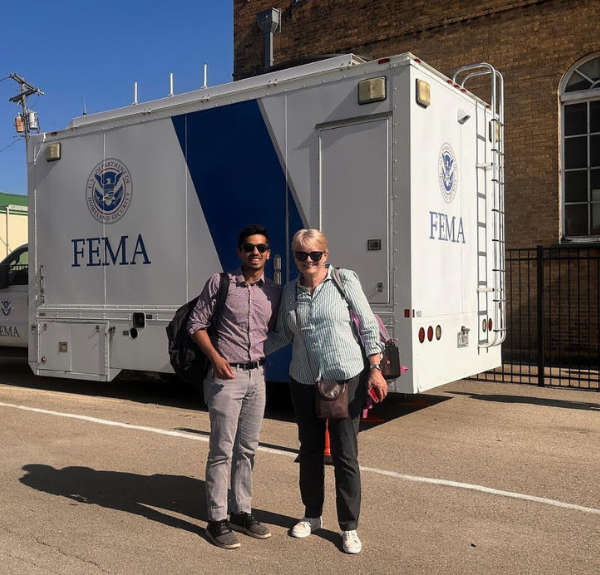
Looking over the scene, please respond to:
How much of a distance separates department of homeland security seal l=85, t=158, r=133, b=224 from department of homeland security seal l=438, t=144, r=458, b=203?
356 cm

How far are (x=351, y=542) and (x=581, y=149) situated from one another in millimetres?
9763

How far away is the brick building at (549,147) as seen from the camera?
11.5 m

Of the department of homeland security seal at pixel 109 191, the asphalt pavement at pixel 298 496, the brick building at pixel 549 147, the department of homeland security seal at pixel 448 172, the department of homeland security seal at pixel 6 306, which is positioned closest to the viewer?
the asphalt pavement at pixel 298 496

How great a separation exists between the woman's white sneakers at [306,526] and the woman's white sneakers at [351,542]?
25cm

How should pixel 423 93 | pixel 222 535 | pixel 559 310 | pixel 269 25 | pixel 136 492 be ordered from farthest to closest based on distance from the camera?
1. pixel 269 25
2. pixel 559 310
3. pixel 423 93
4. pixel 136 492
5. pixel 222 535

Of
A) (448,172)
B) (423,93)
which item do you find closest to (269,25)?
(448,172)

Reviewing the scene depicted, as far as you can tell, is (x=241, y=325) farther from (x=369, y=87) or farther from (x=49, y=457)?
(x=369, y=87)

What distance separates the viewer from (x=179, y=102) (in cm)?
808

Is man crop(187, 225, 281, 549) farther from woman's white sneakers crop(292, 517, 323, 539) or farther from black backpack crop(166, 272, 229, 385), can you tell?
woman's white sneakers crop(292, 517, 323, 539)

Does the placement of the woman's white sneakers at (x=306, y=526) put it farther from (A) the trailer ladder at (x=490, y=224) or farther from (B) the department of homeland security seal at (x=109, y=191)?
(B) the department of homeland security seal at (x=109, y=191)

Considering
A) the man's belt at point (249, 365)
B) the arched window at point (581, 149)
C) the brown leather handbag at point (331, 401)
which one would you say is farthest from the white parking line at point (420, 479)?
the arched window at point (581, 149)

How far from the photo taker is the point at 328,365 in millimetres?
3885

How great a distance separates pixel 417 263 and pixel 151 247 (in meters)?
3.20

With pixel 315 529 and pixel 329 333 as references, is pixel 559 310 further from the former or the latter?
pixel 329 333
